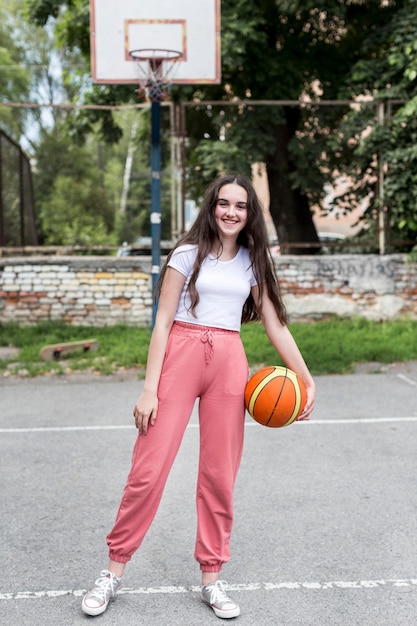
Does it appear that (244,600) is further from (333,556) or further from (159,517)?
(159,517)

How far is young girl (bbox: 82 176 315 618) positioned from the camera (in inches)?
146

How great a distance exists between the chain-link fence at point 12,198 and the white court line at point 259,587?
10.1 metres

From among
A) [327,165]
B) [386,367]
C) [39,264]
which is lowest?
[386,367]

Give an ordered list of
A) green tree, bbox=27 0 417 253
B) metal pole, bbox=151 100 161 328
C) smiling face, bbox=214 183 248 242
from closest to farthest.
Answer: smiling face, bbox=214 183 248 242
metal pole, bbox=151 100 161 328
green tree, bbox=27 0 417 253

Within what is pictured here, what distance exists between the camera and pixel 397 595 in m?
3.96

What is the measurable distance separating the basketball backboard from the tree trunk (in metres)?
4.40

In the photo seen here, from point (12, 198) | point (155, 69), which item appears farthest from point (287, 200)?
point (155, 69)

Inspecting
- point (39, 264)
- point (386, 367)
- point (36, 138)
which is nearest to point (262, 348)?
point (386, 367)

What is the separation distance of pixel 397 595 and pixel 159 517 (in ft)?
5.44

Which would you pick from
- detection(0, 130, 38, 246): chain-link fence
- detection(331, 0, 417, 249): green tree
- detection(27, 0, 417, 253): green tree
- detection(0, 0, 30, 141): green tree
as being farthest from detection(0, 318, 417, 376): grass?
detection(0, 0, 30, 141): green tree

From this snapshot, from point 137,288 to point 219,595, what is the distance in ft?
31.9

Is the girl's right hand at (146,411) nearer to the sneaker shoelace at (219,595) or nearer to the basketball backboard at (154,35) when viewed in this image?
the sneaker shoelace at (219,595)

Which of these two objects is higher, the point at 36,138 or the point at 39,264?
the point at 36,138

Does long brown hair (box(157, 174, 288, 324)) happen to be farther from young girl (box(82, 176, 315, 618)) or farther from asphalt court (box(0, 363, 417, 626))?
asphalt court (box(0, 363, 417, 626))
